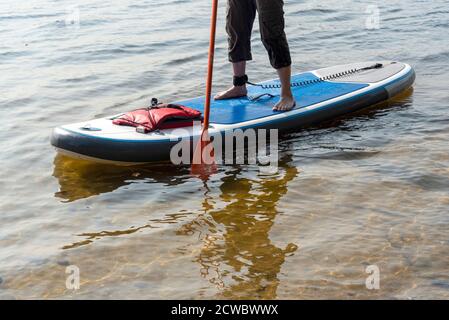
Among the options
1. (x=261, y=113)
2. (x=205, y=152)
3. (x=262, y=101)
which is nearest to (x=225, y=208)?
(x=205, y=152)

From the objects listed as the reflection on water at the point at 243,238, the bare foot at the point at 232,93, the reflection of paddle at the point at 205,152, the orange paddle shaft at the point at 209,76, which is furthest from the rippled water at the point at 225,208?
the bare foot at the point at 232,93

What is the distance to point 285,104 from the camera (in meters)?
6.47

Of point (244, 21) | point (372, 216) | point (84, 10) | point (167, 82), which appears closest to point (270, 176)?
point (372, 216)

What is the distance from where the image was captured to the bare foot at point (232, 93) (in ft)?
22.2

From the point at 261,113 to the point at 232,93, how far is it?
580 millimetres

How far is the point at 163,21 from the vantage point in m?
12.7

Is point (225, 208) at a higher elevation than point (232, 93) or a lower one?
lower

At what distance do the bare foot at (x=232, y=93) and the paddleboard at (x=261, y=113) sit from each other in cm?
7

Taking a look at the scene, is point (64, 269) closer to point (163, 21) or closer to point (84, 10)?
point (163, 21)

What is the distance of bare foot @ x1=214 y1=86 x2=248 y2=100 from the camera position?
677cm

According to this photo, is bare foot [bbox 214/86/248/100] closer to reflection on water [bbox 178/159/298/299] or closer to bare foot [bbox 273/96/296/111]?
bare foot [bbox 273/96/296/111]

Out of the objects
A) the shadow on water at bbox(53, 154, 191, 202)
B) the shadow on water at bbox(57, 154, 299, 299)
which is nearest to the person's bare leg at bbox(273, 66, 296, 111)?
the shadow on water at bbox(57, 154, 299, 299)

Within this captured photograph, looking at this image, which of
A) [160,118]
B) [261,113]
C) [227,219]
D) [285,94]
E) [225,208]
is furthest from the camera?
[285,94]

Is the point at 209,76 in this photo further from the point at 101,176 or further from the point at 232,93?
the point at 101,176
